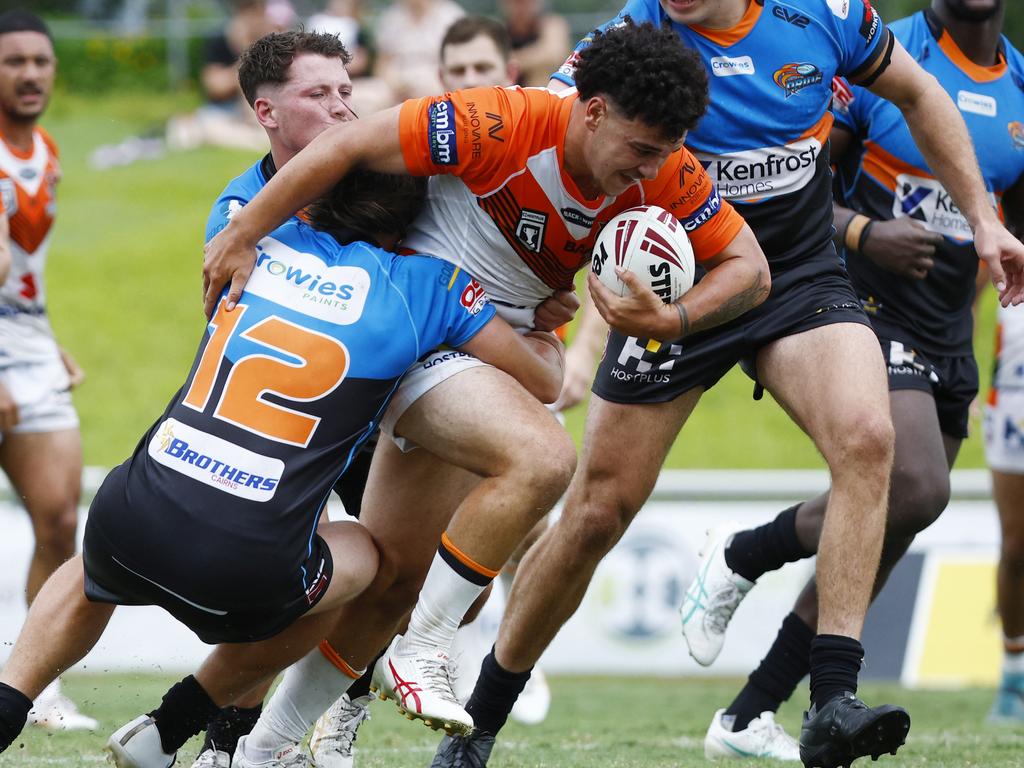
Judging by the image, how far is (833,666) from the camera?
14.7 ft

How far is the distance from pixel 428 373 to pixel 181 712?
4.25 feet

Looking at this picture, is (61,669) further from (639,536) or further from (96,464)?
(96,464)

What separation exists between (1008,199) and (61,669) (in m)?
4.27

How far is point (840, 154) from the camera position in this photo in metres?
6.23

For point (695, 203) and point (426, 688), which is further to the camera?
point (695, 203)

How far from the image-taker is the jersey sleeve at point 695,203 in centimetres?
Answer: 456

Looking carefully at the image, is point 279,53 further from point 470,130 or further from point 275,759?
point 275,759

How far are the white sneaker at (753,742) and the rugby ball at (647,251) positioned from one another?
2.05 meters

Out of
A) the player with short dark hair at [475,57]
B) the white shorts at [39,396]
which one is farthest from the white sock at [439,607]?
the player with short dark hair at [475,57]

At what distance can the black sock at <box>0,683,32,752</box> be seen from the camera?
4.25 meters

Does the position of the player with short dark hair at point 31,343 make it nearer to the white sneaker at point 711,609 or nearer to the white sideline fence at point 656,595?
the white sideline fence at point 656,595

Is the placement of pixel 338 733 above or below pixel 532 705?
above

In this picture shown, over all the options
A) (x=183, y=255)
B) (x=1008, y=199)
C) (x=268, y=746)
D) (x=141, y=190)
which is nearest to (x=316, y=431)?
(x=268, y=746)

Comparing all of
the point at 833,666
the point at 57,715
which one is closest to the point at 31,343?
the point at 57,715
